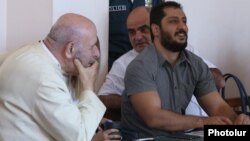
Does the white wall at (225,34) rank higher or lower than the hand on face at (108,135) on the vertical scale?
higher

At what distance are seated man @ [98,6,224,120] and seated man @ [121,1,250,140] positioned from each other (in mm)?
269

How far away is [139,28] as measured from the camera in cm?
259

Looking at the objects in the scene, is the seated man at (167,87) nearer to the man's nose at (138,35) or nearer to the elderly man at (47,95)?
the man's nose at (138,35)

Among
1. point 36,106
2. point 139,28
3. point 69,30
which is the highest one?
point 69,30

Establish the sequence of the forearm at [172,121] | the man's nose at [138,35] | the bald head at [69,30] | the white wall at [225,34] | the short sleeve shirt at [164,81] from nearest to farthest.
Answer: the bald head at [69,30] < the forearm at [172,121] < the short sleeve shirt at [164,81] < the man's nose at [138,35] < the white wall at [225,34]

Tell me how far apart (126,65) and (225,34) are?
3.66ft

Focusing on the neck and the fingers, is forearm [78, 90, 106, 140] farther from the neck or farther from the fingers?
the neck

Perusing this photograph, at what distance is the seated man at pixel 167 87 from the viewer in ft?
5.96

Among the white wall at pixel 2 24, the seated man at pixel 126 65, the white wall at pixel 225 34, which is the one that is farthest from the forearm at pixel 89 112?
the white wall at pixel 225 34

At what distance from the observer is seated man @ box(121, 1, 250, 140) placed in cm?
182

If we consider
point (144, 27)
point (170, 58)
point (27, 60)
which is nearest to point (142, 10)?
point (144, 27)

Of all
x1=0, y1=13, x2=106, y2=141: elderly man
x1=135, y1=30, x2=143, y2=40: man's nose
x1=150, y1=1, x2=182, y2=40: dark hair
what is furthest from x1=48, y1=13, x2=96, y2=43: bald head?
x1=135, y1=30, x2=143, y2=40: man's nose

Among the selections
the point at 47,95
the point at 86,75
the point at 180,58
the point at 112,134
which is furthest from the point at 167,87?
the point at 47,95

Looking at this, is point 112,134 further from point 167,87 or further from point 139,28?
point 139,28
